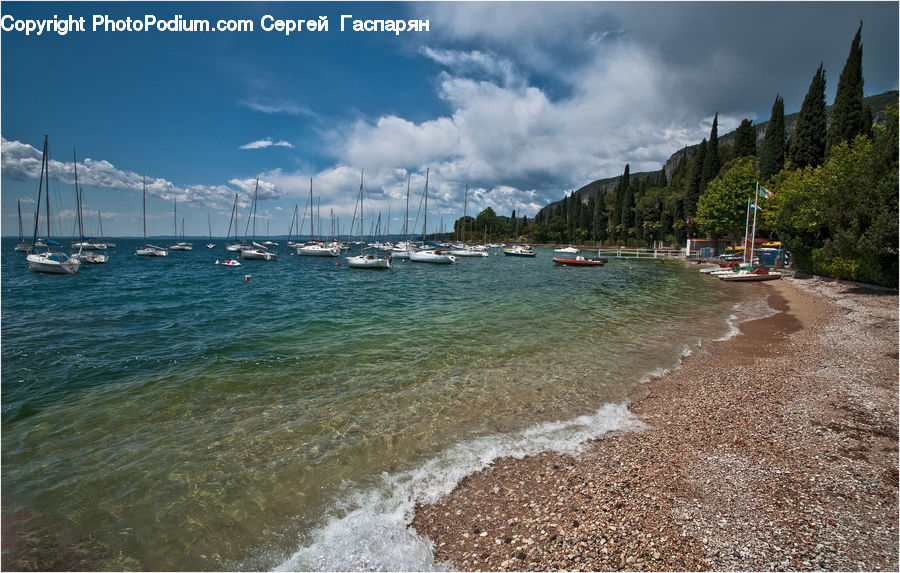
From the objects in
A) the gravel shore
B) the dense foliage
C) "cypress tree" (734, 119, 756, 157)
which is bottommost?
the gravel shore

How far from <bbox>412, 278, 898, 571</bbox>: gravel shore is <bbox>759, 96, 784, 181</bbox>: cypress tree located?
232 feet

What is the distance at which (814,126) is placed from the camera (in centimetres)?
5106

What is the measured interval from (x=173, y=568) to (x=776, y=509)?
7.64 metres

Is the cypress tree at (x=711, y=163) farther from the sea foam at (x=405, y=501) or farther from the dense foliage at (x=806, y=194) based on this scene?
the sea foam at (x=405, y=501)

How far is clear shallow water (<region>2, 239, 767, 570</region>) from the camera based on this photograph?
519 centimetres

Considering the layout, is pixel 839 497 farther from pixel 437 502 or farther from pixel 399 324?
pixel 399 324

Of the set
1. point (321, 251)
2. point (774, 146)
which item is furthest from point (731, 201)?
point (321, 251)

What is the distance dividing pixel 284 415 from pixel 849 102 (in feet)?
221

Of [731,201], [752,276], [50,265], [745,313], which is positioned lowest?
[745,313]

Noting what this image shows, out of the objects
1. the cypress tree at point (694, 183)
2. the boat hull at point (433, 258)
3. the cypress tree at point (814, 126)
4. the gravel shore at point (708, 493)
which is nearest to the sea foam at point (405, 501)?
the gravel shore at point (708, 493)

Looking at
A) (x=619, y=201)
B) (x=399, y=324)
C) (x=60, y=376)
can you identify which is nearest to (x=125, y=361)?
(x=60, y=376)

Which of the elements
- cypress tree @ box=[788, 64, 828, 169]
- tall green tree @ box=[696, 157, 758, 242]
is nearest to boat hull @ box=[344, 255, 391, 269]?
tall green tree @ box=[696, 157, 758, 242]

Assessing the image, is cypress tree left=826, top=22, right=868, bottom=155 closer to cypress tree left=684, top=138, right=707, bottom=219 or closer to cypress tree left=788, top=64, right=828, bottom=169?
cypress tree left=788, top=64, right=828, bottom=169

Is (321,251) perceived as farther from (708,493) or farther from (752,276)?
(708,493)
